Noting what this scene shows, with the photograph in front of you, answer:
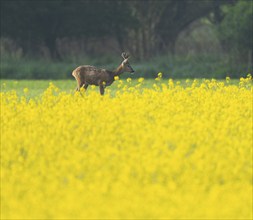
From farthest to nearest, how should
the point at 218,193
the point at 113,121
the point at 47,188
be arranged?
the point at 113,121
the point at 47,188
the point at 218,193

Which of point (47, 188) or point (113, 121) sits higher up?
point (113, 121)

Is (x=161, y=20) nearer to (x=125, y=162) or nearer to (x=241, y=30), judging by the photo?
(x=241, y=30)

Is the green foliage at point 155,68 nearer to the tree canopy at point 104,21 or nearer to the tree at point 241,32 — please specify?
the tree at point 241,32

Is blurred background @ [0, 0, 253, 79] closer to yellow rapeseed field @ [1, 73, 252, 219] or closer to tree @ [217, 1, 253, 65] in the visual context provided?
tree @ [217, 1, 253, 65]

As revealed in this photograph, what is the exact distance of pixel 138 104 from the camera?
633 inches

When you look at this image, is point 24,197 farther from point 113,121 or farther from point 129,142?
point 113,121

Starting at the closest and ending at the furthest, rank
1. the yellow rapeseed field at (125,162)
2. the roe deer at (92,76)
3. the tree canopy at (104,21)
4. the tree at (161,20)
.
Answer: the yellow rapeseed field at (125,162)
the roe deer at (92,76)
the tree canopy at (104,21)
the tree at (161,20)

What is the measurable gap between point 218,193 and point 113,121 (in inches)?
206

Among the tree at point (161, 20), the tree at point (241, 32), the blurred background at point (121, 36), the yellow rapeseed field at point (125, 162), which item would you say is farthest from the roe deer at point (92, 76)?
the tree at point (161, 20)

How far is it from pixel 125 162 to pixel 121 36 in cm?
4424

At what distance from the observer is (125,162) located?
35.9 ft

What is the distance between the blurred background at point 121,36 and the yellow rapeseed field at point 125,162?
25.5m

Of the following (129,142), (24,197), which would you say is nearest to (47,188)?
(24,197)

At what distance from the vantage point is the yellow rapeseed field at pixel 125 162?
28.6ft
